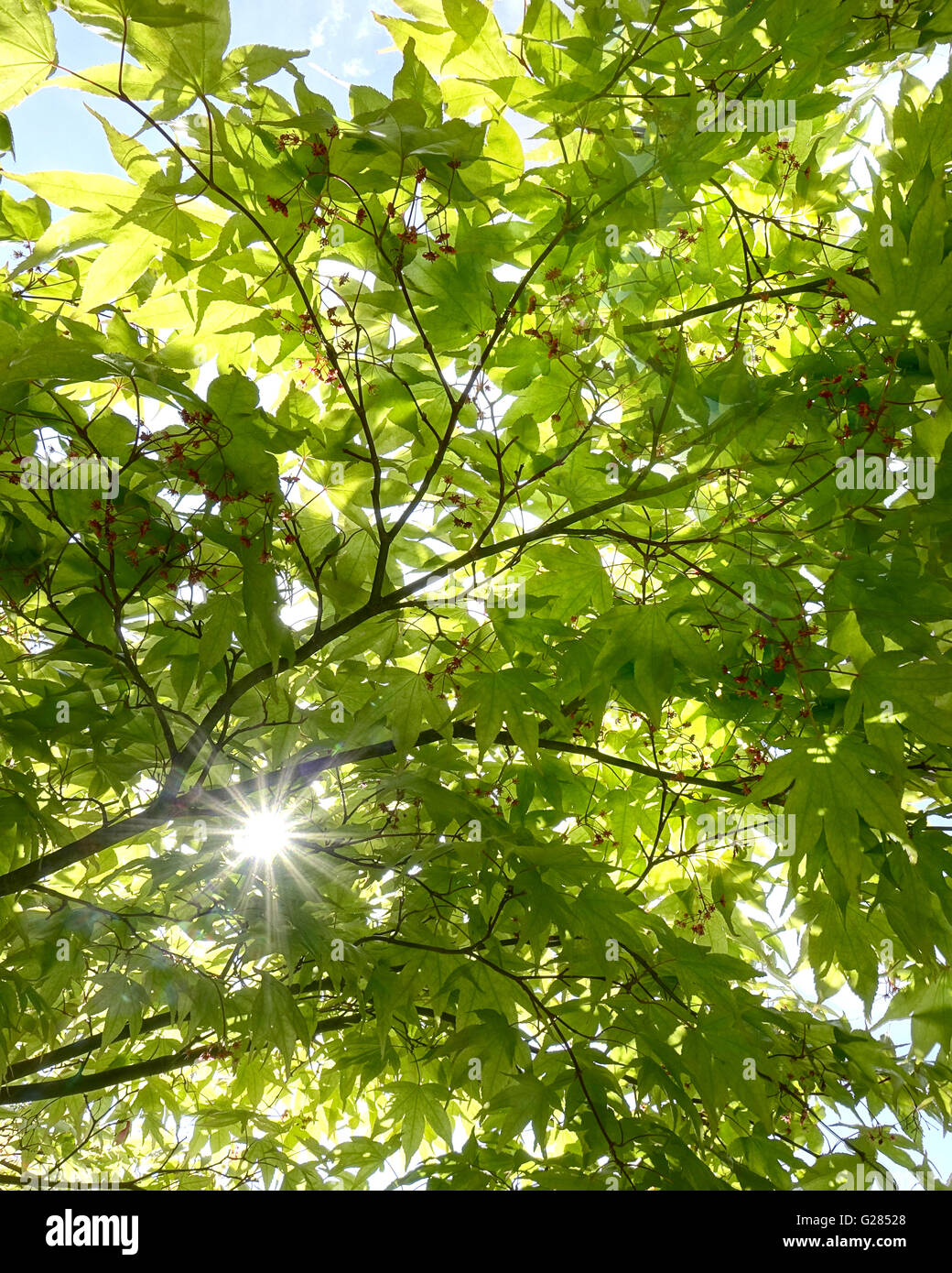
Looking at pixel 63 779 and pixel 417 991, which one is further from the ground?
pixel 63 779

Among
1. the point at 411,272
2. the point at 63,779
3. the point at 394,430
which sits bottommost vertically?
the point at 63,779

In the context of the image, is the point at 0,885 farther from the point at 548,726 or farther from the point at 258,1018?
the point at 548,726

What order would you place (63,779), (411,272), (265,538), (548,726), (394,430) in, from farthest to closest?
(548,726) → (63,779) → (394,430) → (411,272) → (265,538)

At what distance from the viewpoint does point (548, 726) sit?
182 centimetres

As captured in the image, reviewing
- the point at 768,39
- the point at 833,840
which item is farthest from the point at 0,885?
the point at 768,39

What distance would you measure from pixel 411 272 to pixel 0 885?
3.88 ft

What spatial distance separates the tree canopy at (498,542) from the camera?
45.8 inches

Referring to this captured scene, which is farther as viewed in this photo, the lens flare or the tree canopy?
the lens flare

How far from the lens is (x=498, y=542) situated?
1480 millimetres

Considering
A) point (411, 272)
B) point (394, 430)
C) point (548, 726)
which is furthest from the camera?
point (548, 726)

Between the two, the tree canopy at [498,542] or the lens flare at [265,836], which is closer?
the tree canopy at [498,542]

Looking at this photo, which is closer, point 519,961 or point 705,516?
point 519,961

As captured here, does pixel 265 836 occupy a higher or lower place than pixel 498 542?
lower

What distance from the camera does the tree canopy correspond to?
3.82 ft
